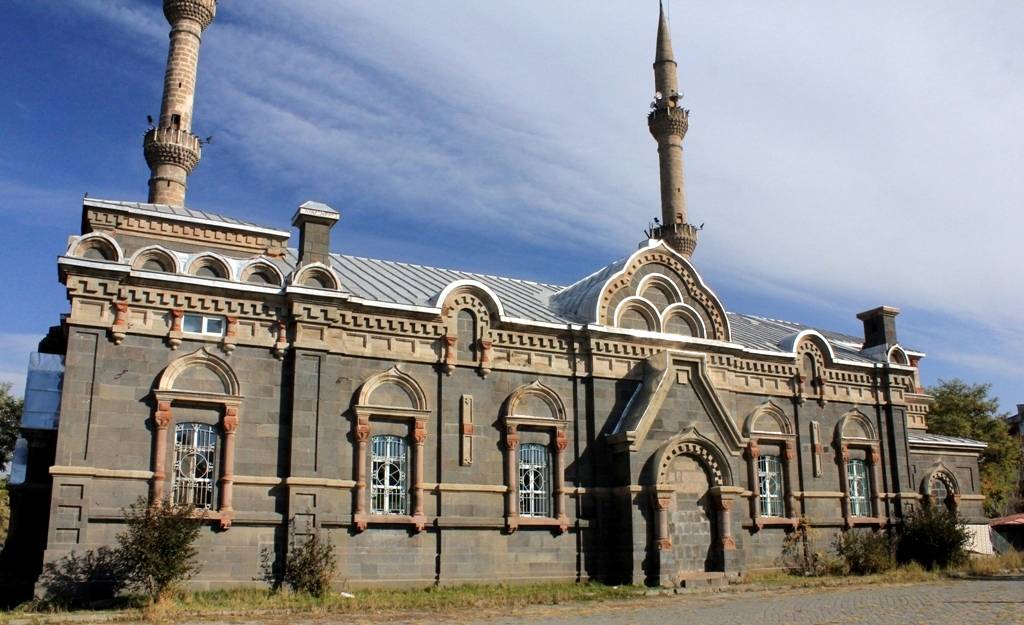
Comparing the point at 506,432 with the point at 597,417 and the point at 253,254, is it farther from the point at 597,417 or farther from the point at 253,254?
the point at 253,254

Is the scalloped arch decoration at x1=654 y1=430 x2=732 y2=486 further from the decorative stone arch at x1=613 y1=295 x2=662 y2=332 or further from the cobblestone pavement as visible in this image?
the decorative stone arch at x1=613 y1=295 x2=662 y2=332

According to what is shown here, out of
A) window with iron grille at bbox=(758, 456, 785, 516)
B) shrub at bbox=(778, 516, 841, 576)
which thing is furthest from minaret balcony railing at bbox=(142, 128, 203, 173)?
shrub at bbox=(778, 516, 841, 576)

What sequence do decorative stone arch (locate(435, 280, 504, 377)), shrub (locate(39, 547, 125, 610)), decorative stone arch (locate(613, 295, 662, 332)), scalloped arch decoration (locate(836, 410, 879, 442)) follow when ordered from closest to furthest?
shrub (locate(39, 547, 125, 610)) → decorative stone arch (locate(435, 280, 504, 377)) → decorative stone arch (locate(613, 295, 662, 332)) → scalloped arch decoration (locate(836, 410, 879, 442))

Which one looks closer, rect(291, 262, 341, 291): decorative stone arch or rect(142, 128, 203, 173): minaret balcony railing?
rect(291, 262, 341, 291): decorative stone arch

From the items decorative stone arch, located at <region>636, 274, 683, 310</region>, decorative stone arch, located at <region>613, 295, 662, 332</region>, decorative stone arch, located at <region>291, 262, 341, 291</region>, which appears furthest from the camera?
decorative stone arch, located at <region>636, 274, 683, 310</region>

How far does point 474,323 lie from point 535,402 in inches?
104

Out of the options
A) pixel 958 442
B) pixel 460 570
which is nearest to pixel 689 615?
pixel 460 570

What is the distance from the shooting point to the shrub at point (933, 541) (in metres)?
27.2

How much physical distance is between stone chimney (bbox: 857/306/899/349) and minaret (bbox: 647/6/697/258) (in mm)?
9167

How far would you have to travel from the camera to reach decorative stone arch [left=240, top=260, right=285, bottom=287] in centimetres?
2177

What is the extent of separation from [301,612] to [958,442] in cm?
2445

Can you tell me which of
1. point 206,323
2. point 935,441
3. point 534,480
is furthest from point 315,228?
point 935,441

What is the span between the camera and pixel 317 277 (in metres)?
21.7

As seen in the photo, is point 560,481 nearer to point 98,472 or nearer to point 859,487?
point 98,472
